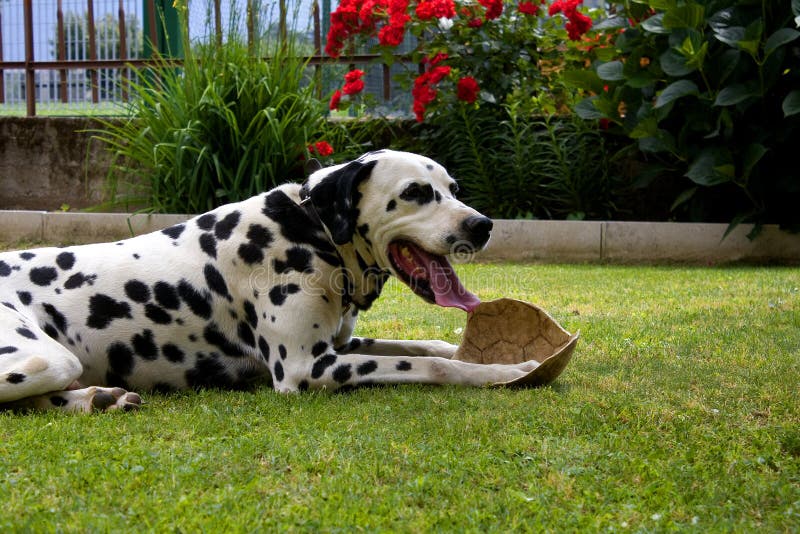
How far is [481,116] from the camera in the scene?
924cm

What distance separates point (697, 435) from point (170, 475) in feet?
5.77

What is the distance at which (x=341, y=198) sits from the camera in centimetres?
386

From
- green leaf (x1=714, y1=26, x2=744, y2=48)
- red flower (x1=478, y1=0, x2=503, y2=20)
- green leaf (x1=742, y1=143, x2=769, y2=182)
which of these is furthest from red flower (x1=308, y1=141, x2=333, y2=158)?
green leaf (x1=742, y1=143, x2=769, y2=182)

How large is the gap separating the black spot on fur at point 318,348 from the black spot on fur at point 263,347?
22 cm

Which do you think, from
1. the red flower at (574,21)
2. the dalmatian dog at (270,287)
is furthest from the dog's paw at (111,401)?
the red flower at (574,21)

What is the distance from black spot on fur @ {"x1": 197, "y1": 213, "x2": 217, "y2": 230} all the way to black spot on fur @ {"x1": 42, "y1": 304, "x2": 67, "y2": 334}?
28.9 inches

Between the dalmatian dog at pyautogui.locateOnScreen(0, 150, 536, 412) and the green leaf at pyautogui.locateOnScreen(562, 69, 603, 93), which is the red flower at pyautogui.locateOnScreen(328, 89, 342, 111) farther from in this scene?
the dalmatian dog at pyautogui.locateOnScreen(0, 150, 536, 412)

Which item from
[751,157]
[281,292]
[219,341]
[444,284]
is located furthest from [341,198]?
[751,157]

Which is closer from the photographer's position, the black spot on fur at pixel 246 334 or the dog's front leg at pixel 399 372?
the dog's front leg at pixel 399 372

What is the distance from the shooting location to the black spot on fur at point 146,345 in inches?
152

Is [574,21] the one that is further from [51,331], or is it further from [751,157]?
[51,331]

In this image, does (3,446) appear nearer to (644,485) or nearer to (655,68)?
(644,485)

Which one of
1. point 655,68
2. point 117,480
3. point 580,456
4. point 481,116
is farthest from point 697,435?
point 481,116

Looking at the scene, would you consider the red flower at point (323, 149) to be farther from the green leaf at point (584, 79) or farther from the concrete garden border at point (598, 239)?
the green leaf at point (584, 79)
